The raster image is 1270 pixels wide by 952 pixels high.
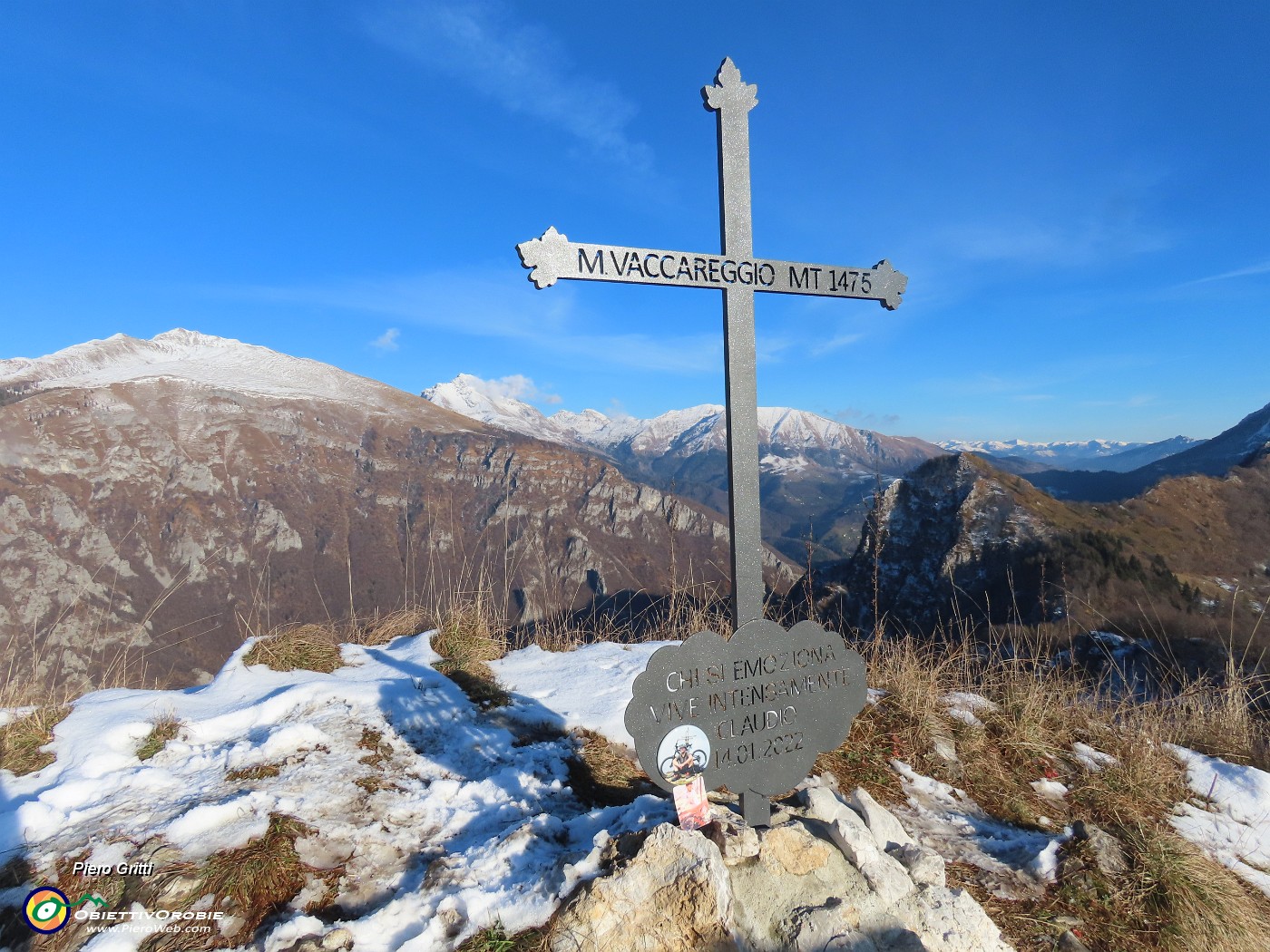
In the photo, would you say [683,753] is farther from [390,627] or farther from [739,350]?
[390,627]

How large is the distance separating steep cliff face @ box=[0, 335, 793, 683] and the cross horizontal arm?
59.4 m

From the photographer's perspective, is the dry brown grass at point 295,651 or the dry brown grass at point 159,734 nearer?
the dry brown grass at point 159,734

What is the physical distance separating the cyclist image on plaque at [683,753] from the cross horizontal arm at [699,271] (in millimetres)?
2434

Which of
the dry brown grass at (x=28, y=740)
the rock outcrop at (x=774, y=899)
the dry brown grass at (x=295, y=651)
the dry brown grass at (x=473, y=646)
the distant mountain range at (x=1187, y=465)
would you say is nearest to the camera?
the rock outcrop at (x=774, y=899)

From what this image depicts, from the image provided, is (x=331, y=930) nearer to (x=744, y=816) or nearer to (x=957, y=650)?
(x=744, y=816)

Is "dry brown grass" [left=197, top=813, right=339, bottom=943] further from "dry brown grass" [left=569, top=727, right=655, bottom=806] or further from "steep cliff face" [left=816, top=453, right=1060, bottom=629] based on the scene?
"steep cliff face" [left=816, top=453, right=1060, bottom=629]

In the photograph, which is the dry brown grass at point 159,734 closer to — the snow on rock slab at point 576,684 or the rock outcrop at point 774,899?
the snow on rock slab at point 576,684

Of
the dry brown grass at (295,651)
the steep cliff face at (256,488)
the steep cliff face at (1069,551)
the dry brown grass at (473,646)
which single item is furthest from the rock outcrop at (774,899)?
the steep cliff face at (256,488)

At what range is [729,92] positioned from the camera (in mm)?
3654

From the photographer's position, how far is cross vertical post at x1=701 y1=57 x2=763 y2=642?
3.51 m

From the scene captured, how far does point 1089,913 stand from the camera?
2.74 m

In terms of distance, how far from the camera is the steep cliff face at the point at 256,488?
72062 millimetres

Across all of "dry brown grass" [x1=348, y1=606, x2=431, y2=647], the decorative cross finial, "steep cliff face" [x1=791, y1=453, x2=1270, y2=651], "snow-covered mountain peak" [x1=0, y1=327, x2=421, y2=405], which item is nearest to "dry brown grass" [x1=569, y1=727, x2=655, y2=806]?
"dry brown grass" [x1=348, y1=606, x2=431, y2=647]

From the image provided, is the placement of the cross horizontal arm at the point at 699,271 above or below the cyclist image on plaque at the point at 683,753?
above
